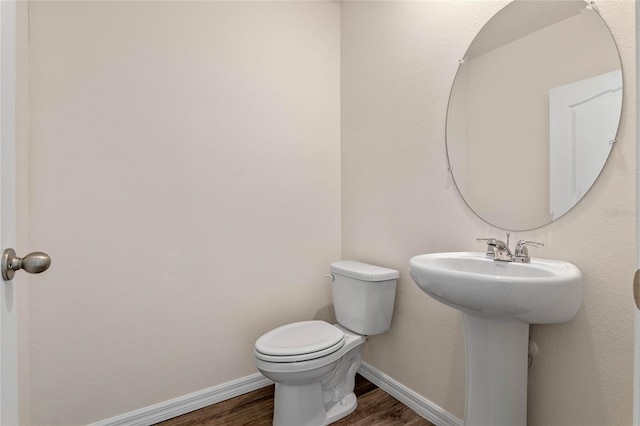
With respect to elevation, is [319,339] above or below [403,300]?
below

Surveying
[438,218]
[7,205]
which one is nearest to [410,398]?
[438,218]

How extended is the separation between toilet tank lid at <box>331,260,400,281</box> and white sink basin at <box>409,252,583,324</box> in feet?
1.82

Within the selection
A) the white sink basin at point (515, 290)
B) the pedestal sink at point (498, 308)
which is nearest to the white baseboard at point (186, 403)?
the pedestal sink at point (498, 308)

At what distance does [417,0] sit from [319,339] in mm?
1761

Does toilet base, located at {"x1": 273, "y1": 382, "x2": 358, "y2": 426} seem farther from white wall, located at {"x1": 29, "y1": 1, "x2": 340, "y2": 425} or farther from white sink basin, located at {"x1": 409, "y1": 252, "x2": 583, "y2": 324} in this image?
white sink basin, located at {"x1": 409, "y1": 252, "x2": 583, "y2": 324}

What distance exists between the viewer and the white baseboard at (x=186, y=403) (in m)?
1.53

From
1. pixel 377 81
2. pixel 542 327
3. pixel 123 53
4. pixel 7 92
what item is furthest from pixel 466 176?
pixel 123 53

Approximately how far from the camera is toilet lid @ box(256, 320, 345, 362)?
1400 mm

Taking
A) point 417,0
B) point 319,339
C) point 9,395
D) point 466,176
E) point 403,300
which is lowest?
point 319,339

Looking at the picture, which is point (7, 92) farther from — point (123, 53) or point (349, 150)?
point (349, 150)

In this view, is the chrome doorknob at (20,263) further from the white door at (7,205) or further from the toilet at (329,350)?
the toilet at (329,350)

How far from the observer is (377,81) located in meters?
1.87

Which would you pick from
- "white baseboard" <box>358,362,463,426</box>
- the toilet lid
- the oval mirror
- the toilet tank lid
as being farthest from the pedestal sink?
the toilet lid

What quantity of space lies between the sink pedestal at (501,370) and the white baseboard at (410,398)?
1.21ft
